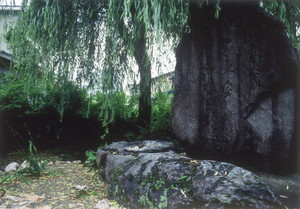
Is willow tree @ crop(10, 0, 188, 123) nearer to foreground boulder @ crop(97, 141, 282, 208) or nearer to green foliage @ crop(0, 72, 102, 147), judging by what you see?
green foliage @ crop(0, 72, 102, 147)

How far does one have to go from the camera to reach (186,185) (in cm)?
225

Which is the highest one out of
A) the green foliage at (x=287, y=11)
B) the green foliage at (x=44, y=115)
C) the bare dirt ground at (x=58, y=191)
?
the green foliage at (x=287, y=11)

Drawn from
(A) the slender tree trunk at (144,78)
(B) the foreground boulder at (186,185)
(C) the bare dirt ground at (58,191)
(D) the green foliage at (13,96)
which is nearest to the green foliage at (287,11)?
(A) the slender tree trunk at (144,78)

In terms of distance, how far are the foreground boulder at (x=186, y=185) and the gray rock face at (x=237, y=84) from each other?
1.31 meters

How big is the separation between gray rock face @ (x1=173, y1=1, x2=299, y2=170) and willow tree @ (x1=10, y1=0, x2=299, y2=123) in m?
0.39

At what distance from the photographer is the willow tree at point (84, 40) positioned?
3.83 metres

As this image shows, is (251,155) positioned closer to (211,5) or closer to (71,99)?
(211,5)

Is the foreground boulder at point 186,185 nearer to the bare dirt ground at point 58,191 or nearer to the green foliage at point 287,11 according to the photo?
the bare dirt ground at point 58,191

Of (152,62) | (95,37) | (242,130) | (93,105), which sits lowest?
(242,130)

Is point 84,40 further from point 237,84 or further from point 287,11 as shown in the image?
point 287,11

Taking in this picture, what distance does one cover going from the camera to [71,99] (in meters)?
5.73

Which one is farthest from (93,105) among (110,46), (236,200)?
(236,200)

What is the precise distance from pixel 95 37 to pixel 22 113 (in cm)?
248

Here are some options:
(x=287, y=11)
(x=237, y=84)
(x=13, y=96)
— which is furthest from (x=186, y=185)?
(x=13, y=96)
